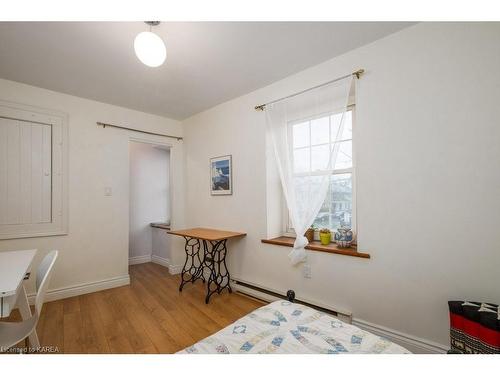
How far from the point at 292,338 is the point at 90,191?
308cm

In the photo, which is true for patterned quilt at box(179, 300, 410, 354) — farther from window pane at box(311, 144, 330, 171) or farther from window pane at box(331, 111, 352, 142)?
window pane at box(331, 111, 352, 142)

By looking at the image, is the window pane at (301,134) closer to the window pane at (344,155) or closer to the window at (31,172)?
the window pane at (344,155)

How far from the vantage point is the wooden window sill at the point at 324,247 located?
1.99 metres

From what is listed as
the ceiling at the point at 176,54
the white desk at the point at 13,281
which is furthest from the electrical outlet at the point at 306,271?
the white desk at the point at 13,281

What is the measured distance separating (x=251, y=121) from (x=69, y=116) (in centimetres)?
227

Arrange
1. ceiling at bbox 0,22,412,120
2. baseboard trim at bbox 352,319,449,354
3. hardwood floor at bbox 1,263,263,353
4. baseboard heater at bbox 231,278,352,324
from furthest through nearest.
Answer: baseboard heater at bbox 231,278,352,324, hardwood floor at bbox 1,263,263,353, ceiling at bbox 0,22,412,120, baseboard trim at bbox 352,319,449,354

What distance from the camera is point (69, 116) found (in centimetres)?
291

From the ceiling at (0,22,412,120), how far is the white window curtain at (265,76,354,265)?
340 millimetres

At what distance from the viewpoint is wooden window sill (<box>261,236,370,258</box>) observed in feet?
6.54

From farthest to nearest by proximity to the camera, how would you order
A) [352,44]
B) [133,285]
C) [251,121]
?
[133,285] → [251,121] → [352,44]

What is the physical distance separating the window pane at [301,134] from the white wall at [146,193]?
309 cm

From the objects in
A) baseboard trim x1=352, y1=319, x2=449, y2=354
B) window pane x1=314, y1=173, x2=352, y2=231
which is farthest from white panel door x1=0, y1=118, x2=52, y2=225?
baseboard trim x1=352, y1=319, x2=449, y2=354
